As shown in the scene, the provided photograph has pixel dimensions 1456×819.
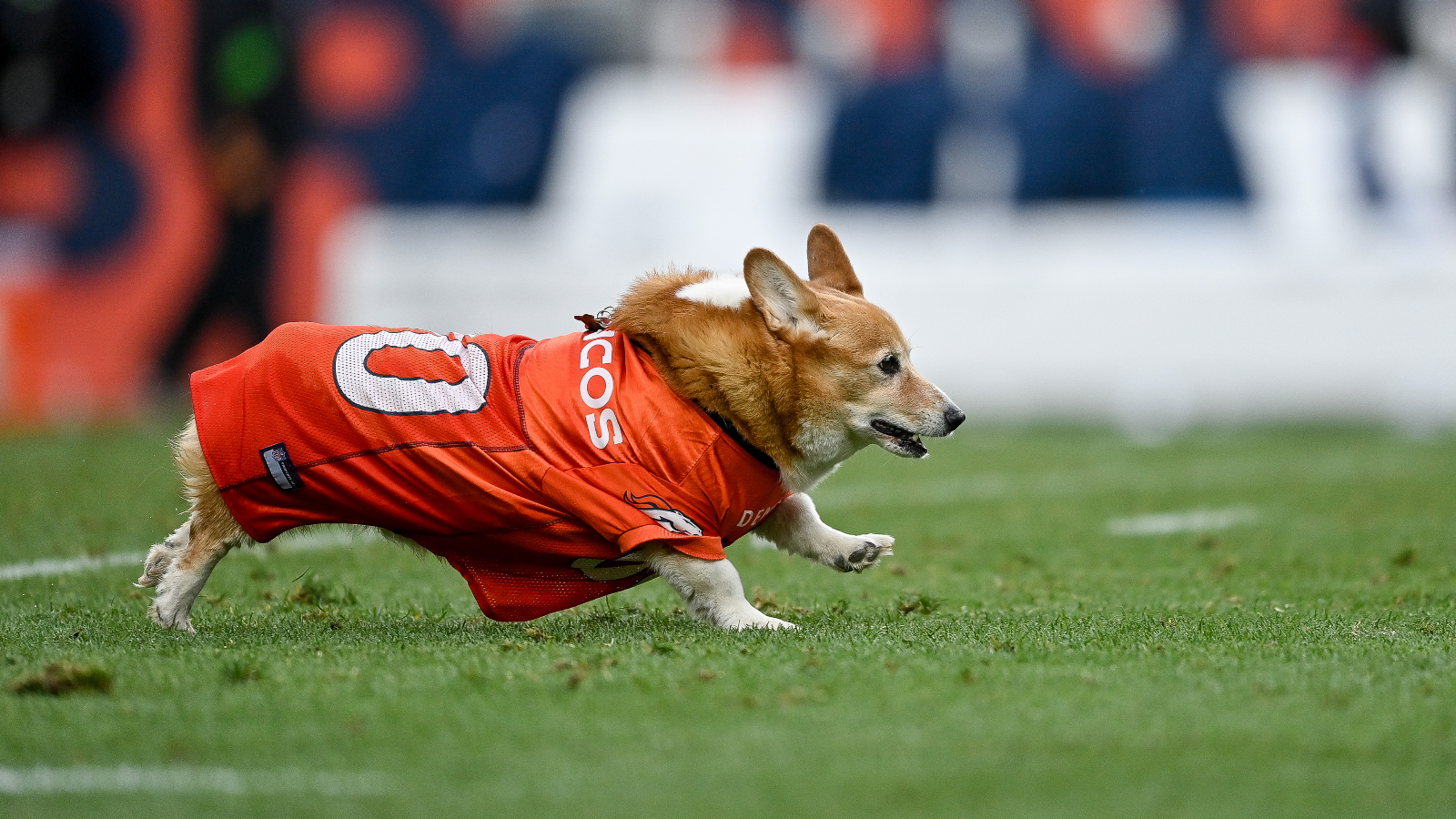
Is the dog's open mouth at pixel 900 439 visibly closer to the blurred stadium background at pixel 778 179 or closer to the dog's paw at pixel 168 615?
the dog's paw at pixel 168 615

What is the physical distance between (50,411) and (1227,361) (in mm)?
13388

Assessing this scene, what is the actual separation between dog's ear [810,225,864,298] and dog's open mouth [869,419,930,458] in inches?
26.9

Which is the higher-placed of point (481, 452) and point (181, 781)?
point (481, 452)

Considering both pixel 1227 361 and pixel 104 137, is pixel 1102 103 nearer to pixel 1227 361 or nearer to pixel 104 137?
pixel 1227 361

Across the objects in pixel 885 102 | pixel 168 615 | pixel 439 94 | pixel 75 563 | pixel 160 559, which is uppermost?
pixel 885 102

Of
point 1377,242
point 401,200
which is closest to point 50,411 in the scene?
point 401,200

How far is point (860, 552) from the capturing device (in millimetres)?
5805

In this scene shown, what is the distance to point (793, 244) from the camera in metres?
18.5

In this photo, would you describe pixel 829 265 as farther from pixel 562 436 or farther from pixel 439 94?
pixel 439 94

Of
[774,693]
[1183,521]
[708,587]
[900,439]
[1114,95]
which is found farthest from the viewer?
[1114,95]

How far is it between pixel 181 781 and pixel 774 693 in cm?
152

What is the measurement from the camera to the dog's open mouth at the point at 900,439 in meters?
5.65

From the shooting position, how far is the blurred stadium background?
17.9 metres

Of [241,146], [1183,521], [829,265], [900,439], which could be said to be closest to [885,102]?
[241,146]
